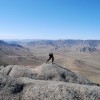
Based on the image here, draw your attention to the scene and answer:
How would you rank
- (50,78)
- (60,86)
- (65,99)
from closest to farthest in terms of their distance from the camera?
(65,99), (60,86), (50,78)

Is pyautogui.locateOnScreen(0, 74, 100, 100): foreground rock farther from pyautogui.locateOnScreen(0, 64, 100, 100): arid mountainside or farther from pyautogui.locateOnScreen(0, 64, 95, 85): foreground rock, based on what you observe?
pyautogui.locateOnScreen(0, 64, 95, 85): foreground rock

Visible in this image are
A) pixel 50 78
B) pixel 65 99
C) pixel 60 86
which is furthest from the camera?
pixel 50 78

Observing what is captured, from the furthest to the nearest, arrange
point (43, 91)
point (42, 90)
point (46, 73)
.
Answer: point (46, 73), point (42, 90), point (43, 91)

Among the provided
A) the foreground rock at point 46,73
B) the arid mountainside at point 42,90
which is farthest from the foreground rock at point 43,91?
the foreground rock at point 46,73

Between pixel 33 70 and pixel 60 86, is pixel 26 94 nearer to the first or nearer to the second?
pixel 60 86

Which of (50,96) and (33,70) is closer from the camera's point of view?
A: (50,96)

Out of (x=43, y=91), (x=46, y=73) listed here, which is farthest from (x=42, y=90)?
(x=46, y=73)

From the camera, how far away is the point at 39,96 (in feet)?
73.6

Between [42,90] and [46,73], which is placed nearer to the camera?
[42,90]

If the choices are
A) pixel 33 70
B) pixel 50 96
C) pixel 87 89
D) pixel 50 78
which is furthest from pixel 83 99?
pixel 33 70

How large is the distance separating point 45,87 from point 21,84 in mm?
2583

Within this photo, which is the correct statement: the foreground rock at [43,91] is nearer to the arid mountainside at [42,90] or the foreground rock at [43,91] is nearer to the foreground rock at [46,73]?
the arid mountainside at [42,90]

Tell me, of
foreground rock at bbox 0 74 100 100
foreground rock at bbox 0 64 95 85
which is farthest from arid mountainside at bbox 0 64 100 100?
foreground rock at bbox 0 64 95 85

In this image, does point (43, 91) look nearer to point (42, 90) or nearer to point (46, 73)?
point (42, 90)
